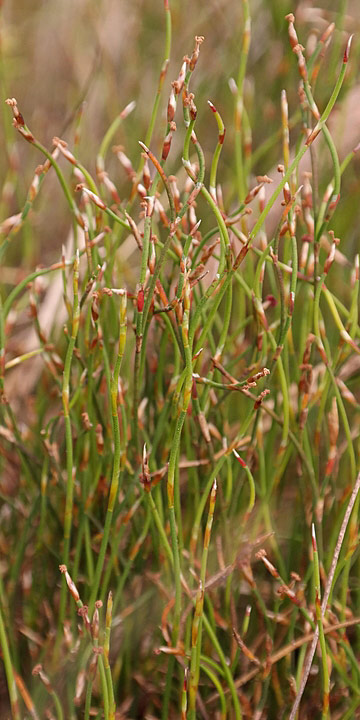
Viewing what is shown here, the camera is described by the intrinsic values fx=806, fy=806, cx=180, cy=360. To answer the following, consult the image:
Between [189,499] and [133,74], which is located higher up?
[133,74]

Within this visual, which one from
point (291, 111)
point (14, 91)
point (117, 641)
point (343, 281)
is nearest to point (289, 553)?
point (117, 641)

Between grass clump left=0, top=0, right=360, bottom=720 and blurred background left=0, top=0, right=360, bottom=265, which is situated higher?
blurred background left=0, top=0, right=360, bottom=265

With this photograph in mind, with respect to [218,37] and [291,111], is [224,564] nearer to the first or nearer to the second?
[291,111]

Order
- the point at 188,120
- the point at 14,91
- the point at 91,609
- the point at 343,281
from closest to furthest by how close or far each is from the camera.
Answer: the point at 188,120 < the point at 91,609 < the point at 343,281 < the point at 14,91

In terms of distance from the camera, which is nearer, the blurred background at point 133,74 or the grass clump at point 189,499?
the grass clump at point 189,499

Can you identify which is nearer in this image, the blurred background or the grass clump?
the grass clump

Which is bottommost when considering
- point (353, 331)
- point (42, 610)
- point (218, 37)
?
point (42, 610)

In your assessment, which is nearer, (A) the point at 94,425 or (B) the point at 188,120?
(B) the point at 188,120

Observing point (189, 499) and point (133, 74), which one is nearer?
point (189, 499)

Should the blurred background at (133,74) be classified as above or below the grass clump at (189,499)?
above

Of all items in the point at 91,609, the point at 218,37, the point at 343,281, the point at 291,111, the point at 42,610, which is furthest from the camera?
the point at 218,37

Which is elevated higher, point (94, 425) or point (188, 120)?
point (188, 120)
